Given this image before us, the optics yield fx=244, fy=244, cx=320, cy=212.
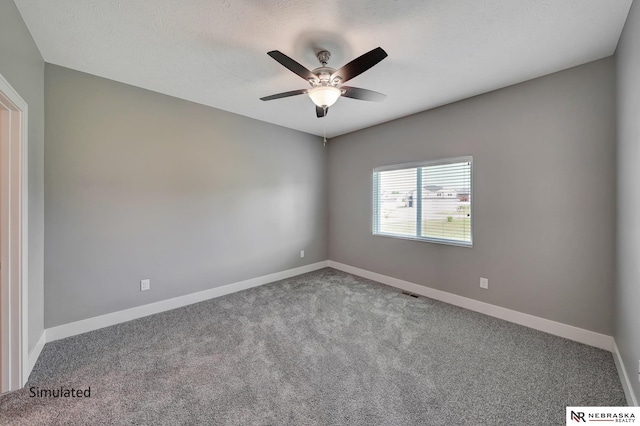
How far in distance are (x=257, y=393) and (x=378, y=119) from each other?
12.2ft

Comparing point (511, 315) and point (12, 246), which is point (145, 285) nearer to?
point (12, 246)

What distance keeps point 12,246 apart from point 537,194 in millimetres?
4551

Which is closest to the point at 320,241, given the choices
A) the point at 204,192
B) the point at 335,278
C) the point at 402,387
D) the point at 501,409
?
the point at 335,278

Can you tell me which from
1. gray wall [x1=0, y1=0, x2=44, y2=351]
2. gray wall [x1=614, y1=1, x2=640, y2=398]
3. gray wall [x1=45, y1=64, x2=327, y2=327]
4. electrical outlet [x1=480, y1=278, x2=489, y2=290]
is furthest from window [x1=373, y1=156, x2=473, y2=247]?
gray wall [x1=0, y1=0, x2=44, y2=351]

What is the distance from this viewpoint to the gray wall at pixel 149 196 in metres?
2.39

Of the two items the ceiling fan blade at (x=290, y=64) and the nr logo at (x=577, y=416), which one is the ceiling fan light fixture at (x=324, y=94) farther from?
the nr logo at (x=577, y=416)

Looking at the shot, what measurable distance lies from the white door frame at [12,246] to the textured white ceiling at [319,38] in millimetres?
799

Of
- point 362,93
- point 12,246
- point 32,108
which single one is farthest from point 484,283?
point 32,108

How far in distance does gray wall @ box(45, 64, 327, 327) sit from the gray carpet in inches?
21.4

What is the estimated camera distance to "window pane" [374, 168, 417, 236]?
371cm

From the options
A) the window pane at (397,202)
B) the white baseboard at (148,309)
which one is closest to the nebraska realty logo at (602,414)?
the window pane at (397,202)

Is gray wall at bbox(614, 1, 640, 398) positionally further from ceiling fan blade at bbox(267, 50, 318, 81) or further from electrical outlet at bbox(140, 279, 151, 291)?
electrical outlet at bbox(140, 279, 151, 291)

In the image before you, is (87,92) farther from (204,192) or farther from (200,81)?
(204,192)

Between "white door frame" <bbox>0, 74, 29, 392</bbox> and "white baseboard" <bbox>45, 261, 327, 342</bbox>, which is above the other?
"white door frame" <bbox>0, 74, 29, 392</bbox>
